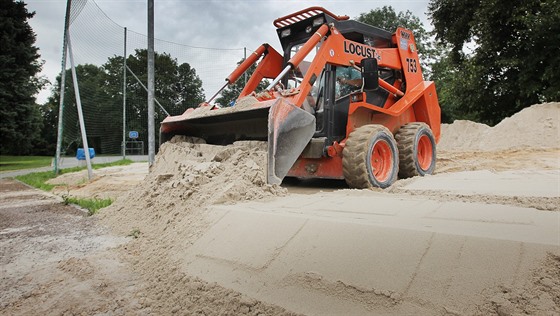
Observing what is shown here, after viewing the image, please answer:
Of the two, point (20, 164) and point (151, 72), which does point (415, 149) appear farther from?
point (20, 164)

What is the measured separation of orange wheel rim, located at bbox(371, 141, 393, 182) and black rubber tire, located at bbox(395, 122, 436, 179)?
658mm

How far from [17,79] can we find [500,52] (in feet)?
74.6

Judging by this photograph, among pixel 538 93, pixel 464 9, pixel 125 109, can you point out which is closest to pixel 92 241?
pixel 125 109

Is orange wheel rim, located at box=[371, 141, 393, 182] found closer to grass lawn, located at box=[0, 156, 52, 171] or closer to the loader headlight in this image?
the loader headlight

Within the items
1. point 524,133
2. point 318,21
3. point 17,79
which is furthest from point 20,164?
point 524,133

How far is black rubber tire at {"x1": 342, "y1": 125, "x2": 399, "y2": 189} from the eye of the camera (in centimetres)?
509

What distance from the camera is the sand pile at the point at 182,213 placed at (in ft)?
7.64

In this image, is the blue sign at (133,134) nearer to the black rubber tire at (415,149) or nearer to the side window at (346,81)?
the side window at (346,81)

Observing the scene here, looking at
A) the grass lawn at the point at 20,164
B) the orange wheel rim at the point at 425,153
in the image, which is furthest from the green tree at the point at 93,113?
the orange wheel rim at the point at 425,153

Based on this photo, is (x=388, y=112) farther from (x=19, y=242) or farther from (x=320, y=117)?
(x=19, y=242)

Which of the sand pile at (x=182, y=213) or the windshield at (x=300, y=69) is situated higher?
the windshield at (x=300, y=69)

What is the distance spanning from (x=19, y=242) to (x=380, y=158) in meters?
4.54

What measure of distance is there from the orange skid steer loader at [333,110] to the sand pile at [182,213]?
0.42m

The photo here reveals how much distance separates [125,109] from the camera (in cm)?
1552
